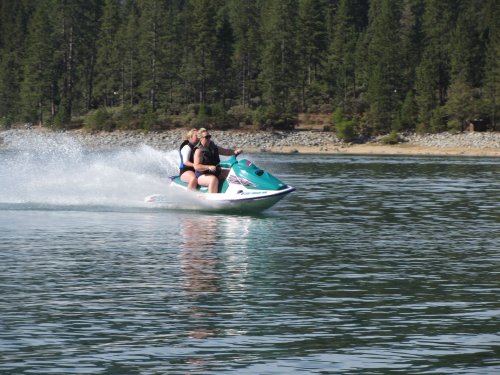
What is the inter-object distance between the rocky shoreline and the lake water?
69494 mm

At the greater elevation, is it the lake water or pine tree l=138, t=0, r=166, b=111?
pine tree l=138, t=0, r=166, b=111

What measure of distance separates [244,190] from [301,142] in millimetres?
81809

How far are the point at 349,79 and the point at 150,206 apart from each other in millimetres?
99851

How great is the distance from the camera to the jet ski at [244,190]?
2709 centimetres

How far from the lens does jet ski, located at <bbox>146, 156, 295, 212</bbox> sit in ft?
88.9

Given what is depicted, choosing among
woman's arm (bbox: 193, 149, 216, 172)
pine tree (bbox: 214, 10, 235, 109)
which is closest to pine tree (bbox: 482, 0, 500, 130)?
pine tree (bbox: 214, 10, 235, 109)

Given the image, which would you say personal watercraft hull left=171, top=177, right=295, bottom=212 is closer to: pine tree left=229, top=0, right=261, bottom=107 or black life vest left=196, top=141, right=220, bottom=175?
black life vest left=196, top=141, right=220, bottom=175

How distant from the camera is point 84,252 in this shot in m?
20.5

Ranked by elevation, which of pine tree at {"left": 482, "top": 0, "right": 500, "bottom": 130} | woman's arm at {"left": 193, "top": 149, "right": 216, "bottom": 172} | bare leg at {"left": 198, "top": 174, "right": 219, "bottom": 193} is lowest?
bare leg at {"left": 198, "top": 174, "right": 219, "bottom": 193}

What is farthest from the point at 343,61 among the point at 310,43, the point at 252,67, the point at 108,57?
the point at 108,57

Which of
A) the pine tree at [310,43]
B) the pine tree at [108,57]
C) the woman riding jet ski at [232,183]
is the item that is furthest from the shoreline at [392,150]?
the woman riding jet ski at [232,183]

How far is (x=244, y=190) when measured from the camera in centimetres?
2727

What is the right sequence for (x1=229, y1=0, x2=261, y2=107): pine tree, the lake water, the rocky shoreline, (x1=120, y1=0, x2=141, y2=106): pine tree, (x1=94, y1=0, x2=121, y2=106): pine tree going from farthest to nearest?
1. (x1=94, y1=0, x2=121, y2=106): pine tree
2. (x1=120, y1=0, x2=141, y2=106): pine tree
3. (x1=229, y1=0, x2=261, y2=107): pine tree
4. the rocky shoreline
5. the lake water

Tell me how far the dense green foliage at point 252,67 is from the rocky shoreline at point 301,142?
206cm
